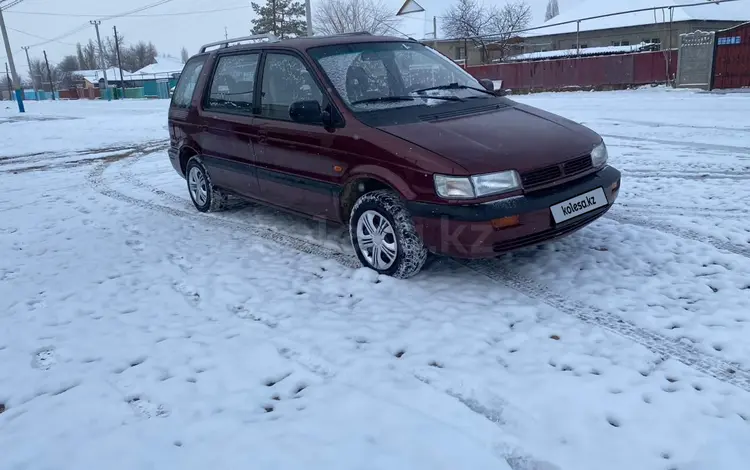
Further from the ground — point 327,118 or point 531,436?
point 327,118

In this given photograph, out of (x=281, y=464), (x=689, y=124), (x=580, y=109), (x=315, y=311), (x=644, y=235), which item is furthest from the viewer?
(x=580, y=109)

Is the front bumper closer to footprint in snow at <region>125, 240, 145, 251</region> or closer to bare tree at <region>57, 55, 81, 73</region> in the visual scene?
footprint in snow at <region>125, 240, 145, 251</region>

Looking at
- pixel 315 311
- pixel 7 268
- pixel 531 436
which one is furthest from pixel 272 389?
pixel 7 268

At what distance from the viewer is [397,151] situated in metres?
3.96

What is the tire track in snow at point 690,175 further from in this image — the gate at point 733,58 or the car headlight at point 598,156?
the gate at point 733,58

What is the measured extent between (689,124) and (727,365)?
31.5 ft

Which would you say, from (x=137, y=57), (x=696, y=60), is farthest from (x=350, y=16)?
(x=137, y=57)

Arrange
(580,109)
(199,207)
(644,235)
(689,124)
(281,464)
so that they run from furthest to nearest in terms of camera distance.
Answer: (580,109) → (689,124) → (199,207) → (644,235) → (281,464)

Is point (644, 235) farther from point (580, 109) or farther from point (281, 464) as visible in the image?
point (580, 109)

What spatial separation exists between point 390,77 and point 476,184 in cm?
154

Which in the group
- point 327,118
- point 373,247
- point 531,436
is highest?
point 327,118

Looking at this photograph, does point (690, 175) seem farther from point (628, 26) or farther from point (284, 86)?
point (628, 26)

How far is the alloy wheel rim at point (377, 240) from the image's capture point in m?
4.21

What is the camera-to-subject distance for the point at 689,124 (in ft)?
36.3
